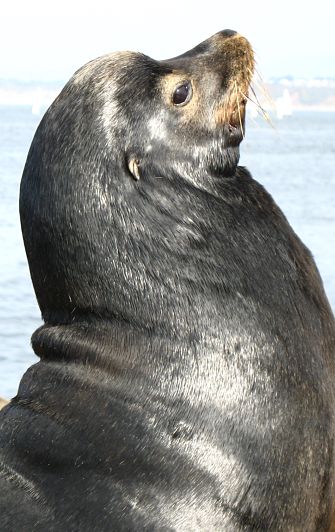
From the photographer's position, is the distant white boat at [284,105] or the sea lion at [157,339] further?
the distant white boat at [284,105]

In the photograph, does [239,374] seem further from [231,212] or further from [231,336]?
[231,212]

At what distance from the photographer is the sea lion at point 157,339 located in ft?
15.5

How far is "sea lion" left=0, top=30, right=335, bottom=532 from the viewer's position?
4723 mm

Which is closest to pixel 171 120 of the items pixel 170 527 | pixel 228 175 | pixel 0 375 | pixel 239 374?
pixel 228 175

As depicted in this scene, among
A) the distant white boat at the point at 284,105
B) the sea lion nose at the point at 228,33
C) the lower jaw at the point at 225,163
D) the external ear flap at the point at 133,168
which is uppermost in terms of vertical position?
the sea lion nose at the point at 228,33

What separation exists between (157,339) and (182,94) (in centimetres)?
97

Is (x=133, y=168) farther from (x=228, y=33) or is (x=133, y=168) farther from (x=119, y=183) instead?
(x=228, y=33)

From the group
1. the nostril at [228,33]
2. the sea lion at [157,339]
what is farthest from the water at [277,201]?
the sea lion at [157,339]

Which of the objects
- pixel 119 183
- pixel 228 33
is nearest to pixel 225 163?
pixel 119 183

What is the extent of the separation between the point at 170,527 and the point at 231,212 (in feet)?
3.68

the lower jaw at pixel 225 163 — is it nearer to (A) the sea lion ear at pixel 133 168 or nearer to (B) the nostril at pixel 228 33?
(A) the sea lion ear at pixel 133 168

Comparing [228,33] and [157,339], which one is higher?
[228,33]

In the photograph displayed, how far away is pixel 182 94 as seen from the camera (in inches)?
206

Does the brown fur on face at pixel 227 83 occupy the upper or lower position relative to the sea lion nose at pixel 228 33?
lower
